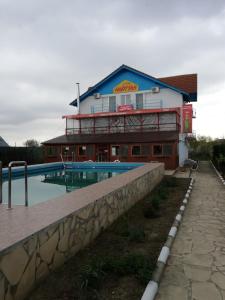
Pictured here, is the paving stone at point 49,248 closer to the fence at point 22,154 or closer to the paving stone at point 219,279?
the paving stone at point 219,279

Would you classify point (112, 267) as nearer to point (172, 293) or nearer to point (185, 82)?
point (172, 293)

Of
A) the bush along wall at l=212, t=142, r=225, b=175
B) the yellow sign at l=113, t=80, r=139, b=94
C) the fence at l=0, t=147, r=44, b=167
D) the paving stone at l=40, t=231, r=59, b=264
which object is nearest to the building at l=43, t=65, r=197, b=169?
the yellow sign at l=113, t=80, r=139, b=94

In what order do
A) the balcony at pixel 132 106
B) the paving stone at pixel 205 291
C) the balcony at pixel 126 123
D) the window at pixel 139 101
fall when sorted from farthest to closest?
the window at pixel 139 101 < the balcony at pixel 132 106 < the balcony at pixel 126 123 < the paving stone at pixel 205 291

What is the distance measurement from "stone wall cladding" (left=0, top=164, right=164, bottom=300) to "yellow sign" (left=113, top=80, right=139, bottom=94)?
2548cm

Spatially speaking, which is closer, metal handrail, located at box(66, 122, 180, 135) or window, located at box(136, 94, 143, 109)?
metal handrail, located at box(66, 122, 180, 135)

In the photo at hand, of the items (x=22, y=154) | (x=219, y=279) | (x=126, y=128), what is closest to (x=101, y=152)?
(x=126, y=128)

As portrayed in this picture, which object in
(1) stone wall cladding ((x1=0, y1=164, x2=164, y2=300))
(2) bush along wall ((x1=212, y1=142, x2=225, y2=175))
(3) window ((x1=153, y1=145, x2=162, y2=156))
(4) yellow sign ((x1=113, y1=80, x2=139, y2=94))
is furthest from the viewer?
(4) yellow sign ((x1=113, y1=80, x2=139, y2=94))

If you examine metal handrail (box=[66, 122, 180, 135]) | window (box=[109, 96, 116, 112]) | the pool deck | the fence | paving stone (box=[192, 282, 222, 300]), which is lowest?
paving stone (box=[192, 282, 222, 300])

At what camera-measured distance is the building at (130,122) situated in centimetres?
2584

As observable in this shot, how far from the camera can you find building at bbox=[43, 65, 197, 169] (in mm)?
25844

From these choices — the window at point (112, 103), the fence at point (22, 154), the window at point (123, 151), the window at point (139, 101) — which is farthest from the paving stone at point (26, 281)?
the window at point (112, 103)

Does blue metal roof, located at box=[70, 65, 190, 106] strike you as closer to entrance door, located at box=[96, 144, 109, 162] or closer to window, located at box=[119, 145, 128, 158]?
entrance door, located at box=[96, 144, 109, 162]

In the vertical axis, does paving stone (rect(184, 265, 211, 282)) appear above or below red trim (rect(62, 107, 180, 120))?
below

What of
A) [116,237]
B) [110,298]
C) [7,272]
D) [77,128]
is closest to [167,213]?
[116,237]
